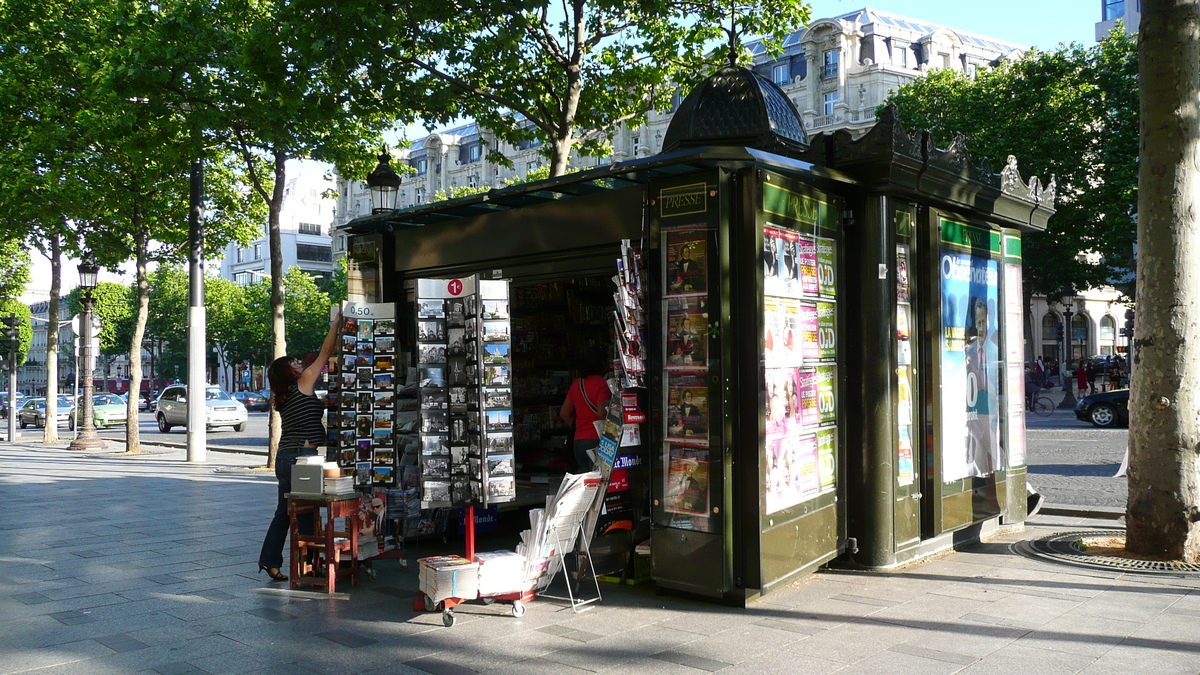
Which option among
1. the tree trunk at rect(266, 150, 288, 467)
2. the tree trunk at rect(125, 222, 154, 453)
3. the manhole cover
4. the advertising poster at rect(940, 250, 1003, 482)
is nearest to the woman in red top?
the advertising poster at rect(940, 250, 1003, 482)

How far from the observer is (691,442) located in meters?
6.46

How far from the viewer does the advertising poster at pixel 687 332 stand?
6.41 m

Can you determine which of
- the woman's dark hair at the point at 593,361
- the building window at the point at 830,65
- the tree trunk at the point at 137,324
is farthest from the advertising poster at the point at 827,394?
the building window at the point at 830,65

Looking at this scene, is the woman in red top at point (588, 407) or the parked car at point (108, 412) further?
the parked car at point (108, 412)

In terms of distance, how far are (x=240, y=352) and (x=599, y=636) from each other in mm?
70530

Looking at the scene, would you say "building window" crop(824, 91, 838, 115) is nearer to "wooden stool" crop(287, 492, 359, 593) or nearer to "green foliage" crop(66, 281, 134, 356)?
"green foliage" crop(66, 281, 134, 356)

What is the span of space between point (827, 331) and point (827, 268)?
489 mm

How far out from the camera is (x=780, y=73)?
6053cm

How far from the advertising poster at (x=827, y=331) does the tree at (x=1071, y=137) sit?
26.5 meters

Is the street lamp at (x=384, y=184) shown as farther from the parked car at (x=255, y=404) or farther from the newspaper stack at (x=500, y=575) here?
the parked car at (x=255, y=404)

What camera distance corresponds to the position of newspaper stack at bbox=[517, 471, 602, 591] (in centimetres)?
644

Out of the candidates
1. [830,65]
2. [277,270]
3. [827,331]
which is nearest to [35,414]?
[277,270]

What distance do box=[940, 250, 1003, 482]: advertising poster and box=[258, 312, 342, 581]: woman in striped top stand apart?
5236 mm

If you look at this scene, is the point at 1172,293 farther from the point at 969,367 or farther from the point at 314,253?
the point at 314,253
